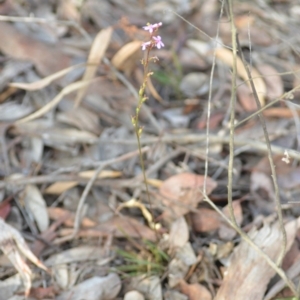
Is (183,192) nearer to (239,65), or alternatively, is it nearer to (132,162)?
(132,162)

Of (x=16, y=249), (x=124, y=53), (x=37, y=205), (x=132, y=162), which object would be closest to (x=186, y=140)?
(x=132, y=162)

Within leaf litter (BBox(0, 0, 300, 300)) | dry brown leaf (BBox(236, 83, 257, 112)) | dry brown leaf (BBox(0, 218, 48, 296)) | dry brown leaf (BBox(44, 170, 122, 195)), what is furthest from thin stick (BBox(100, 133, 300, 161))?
dry brown leaf (BBox(0, 218, 48, 296))

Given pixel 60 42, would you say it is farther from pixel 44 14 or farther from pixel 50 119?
pixel 50 119

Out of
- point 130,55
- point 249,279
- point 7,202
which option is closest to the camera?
point 249,279

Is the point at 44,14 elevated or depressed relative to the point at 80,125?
elevated

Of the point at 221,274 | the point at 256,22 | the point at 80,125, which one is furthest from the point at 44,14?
the point at 221,274
